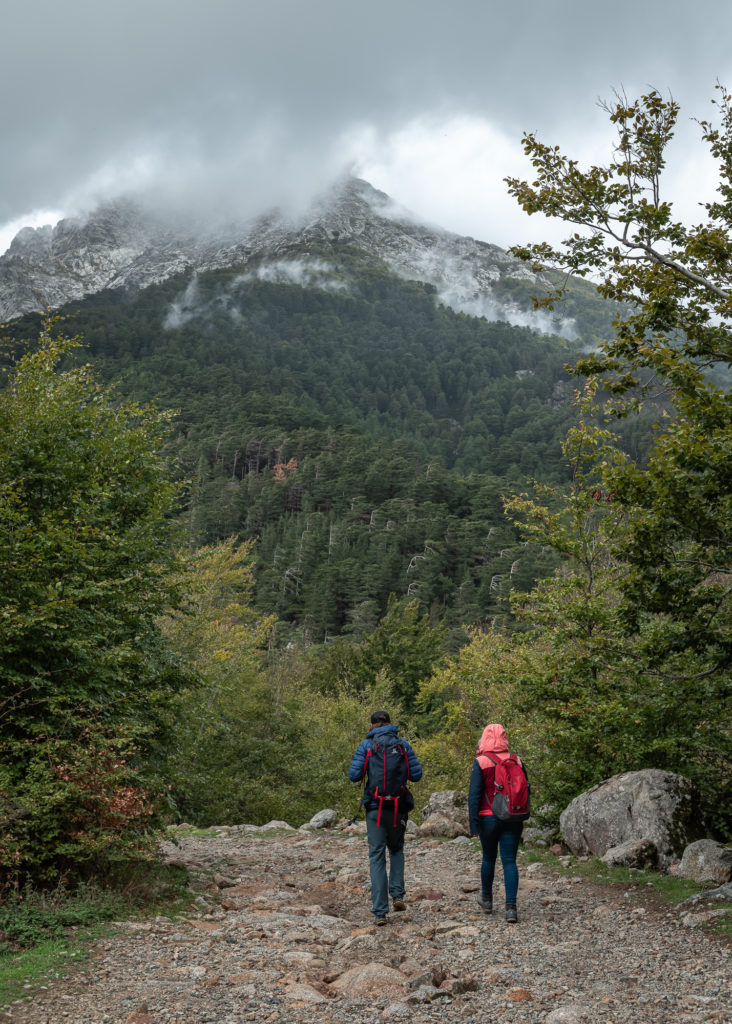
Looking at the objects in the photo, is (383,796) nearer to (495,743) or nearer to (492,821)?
(492,821)

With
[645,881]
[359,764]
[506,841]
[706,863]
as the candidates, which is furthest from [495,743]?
[706,863]

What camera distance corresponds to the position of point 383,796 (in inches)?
302

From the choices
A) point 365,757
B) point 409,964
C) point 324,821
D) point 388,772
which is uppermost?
point 365,757

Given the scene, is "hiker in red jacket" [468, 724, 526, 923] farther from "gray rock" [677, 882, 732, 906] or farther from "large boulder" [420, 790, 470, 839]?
"large boulder" [420, 790, 470, 839]

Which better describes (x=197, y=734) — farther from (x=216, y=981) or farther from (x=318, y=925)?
(x=216, y=981)

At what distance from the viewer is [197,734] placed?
11453 mm

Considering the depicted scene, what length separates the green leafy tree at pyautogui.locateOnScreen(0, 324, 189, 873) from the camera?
7.84 meters

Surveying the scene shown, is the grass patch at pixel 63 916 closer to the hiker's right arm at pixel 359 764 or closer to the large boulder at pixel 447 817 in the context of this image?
the hiker's right arm at pixel 359 764

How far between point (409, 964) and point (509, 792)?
202 cm

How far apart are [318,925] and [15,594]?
5.12m

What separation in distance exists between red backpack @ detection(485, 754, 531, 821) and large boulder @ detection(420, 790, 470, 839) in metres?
6.73

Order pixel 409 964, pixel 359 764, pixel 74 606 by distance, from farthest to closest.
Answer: pixel 74 606 < pixel 359 764 < pixel 409 964

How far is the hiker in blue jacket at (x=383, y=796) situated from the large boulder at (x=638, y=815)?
13.0ft

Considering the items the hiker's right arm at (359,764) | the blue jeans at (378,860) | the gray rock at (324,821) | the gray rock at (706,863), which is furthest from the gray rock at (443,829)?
the hiker's right arm at (359,764)
